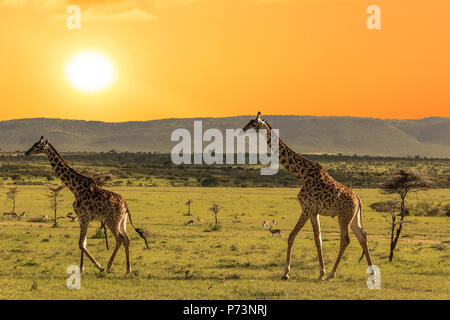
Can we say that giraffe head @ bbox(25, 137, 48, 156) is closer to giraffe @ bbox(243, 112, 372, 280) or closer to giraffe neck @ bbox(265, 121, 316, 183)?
giraffe @ bbox(243, 112, 372, 280)

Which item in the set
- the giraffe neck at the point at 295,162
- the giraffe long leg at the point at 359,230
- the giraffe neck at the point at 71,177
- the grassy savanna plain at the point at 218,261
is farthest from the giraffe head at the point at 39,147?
the giraffe long leg at the point at 359,230

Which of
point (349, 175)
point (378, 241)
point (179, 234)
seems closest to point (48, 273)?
point (179, 234)

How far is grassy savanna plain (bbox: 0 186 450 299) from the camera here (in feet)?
49.9

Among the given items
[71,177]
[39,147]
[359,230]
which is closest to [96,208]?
[71,177]

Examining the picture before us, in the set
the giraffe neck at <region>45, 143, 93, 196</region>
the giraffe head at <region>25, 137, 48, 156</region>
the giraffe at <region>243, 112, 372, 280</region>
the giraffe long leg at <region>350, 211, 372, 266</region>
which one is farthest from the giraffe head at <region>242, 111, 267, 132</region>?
the giraffe head at <region>25, 137, 48, 156</region>

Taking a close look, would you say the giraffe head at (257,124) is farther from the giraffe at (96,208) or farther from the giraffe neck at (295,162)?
the giraffe at (96,208)

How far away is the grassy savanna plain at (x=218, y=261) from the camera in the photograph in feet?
49.9

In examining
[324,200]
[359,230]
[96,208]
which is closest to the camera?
[324,200]

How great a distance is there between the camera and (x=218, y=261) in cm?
2411

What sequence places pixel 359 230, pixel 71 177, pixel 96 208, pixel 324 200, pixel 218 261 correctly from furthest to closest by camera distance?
pixel 218 261 < pixel 71 177 < pixel 96 208 < pixel 359 230 < pixel 324 200

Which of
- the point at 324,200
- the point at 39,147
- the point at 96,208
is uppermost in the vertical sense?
the point at 39,147

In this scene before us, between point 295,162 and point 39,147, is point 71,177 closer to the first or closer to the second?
point 39,147
